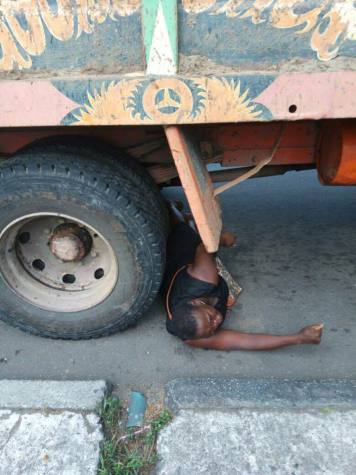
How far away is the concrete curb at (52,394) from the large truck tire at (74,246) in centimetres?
34

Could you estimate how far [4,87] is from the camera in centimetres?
151

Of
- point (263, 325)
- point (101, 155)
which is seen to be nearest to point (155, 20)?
point (101, 155)

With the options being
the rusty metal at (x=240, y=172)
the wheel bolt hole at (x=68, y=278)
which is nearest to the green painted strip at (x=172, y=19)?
the rusty metal at (x=240, y=172)

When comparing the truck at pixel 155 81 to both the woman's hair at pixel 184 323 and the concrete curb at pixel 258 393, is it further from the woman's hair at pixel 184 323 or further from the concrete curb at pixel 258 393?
the concrete curb at pixel 258 393

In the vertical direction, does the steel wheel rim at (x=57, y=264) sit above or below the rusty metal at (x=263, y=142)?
below

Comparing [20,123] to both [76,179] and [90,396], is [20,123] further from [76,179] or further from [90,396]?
[90,396]

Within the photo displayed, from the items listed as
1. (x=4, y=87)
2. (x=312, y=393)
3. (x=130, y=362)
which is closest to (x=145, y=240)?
(x=130, y=362)

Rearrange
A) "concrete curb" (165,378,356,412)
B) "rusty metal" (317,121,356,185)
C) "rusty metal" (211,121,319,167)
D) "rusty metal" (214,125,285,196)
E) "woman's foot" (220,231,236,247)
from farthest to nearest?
1. "woman's foot" (220,231,236,247)
2. "rusty metal" (211,121,319,167)
3. "rusty metal" (214,125,285,196)
4. "concrete curb" (165,378,356,412)
5. "rusty metal" (317,121,356,185)

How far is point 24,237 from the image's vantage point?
2.37 meters

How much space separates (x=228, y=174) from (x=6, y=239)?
53.0 inches

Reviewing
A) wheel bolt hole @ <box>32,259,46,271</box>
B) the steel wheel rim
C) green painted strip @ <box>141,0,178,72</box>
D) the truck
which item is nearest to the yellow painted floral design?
the truck

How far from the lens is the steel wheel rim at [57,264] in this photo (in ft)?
7.38

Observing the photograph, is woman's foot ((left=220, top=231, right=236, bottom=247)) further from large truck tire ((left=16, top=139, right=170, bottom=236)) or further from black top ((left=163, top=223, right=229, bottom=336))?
large truck tire ((left=16, top=139, right=170, bottom=236))

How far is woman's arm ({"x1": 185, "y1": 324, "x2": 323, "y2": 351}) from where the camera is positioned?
7.25 feet
